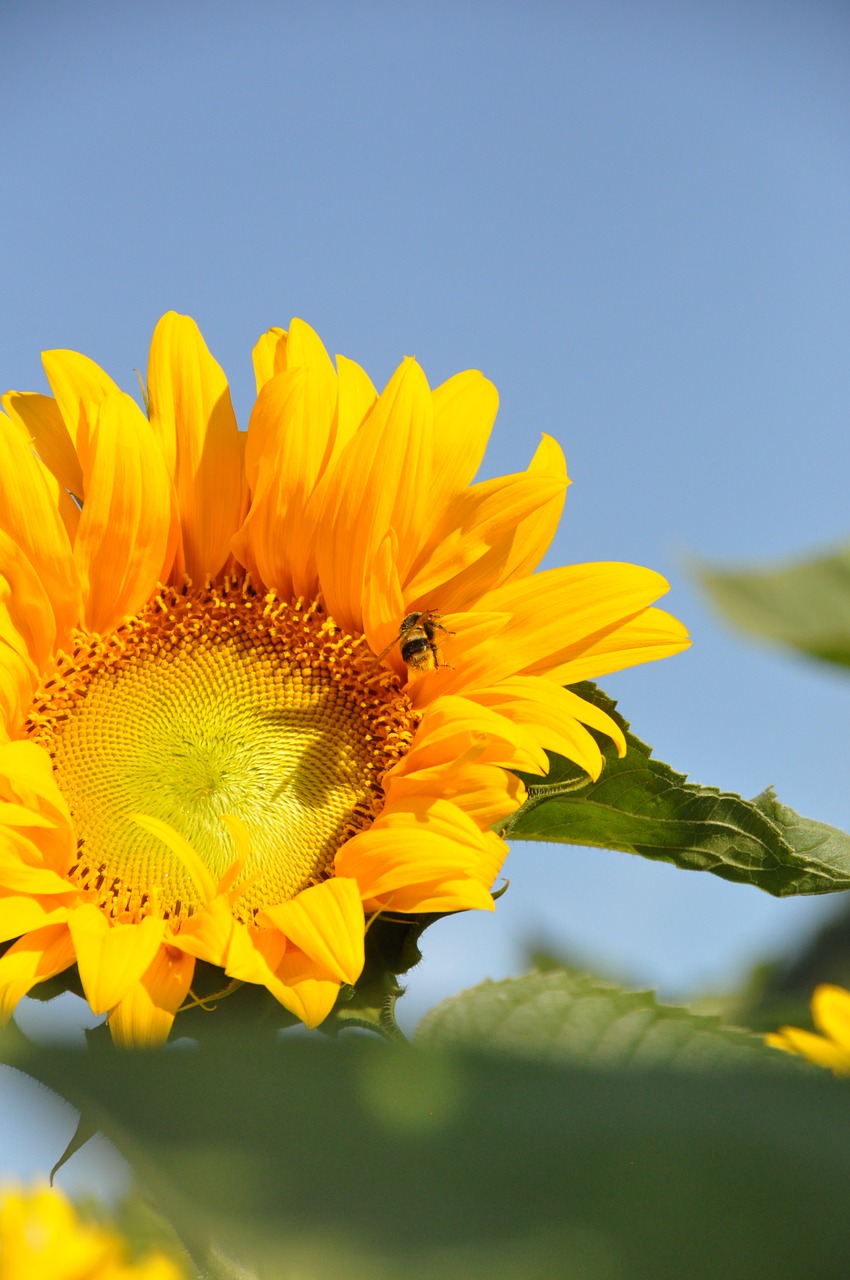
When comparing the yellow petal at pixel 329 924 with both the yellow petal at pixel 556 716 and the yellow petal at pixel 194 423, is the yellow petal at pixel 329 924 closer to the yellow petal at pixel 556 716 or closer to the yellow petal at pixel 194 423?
the yellow petal at pixel 556 716

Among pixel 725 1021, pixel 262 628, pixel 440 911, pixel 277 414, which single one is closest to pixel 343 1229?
pixel 725 1021

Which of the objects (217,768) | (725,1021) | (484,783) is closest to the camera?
(725,1021)

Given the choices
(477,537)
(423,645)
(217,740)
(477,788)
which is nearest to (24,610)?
(217,740)

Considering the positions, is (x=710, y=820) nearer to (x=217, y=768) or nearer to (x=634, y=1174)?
(x=217, y=768)

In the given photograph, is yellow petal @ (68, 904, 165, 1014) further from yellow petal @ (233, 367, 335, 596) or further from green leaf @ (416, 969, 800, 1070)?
yellow petal @ (233, 367, 335, 596)

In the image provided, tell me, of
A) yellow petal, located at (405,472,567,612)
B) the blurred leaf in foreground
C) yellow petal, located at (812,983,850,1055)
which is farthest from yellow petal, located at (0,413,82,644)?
the blurred leaf in foreground

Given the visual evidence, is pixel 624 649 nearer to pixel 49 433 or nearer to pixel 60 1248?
pixel 49 433
